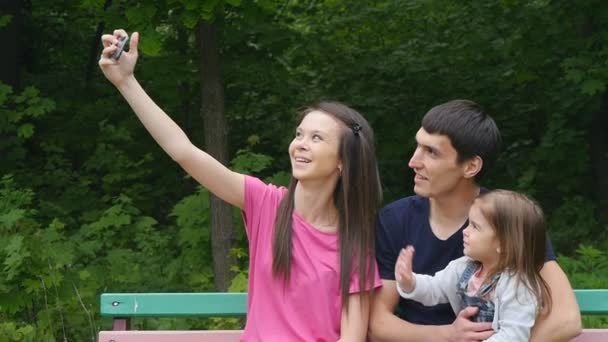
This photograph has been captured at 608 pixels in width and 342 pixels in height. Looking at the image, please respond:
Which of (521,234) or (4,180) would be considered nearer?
(521,234)

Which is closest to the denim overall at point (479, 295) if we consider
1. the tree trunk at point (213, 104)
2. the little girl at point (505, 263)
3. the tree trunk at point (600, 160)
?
the little girl at point (505, 263)

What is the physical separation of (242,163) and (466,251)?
12.8 feet

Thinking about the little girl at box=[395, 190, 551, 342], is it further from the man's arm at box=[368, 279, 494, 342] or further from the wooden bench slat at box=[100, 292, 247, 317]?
the wooden bench slat at box=[100, 292, 247, 317]

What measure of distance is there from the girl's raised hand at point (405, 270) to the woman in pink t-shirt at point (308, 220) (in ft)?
0.55

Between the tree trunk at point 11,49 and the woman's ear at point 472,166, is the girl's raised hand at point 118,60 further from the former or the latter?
the tree trunk at point 11,49

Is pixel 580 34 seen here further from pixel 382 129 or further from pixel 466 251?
pixel 466 251

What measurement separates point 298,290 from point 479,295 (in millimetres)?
545

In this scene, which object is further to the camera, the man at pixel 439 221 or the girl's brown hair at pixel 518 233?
the man at pixel 439 221

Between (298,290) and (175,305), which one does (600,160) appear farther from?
(298,290)

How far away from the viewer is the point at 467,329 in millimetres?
3484

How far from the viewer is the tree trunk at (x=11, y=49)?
380 inches

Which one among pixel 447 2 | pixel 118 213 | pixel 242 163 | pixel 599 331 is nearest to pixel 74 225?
pixel 118 213

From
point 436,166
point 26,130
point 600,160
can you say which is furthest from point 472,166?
point 600,160

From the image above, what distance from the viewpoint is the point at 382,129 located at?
9.41m
